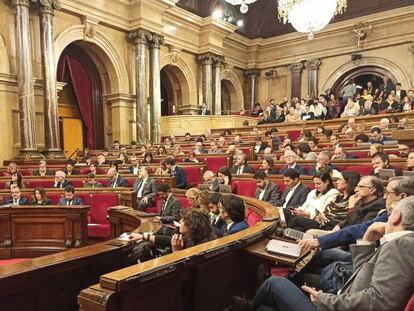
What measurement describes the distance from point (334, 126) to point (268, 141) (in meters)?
2.21

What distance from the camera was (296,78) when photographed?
14.5 metres

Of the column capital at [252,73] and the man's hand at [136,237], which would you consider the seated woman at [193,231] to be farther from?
the column capital at [252,73]

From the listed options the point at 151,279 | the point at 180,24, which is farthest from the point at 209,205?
the point at 180,24

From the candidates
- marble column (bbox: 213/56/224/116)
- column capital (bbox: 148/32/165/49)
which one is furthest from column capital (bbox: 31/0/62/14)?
marble column (bbox: 213/56/224/116)

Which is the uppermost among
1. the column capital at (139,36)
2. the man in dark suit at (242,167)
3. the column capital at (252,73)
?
the column capital at (139,36)

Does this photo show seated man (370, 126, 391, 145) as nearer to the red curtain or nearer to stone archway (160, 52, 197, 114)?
stone archway (160, 52, 197, 114)

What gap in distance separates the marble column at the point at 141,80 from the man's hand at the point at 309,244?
919 cm

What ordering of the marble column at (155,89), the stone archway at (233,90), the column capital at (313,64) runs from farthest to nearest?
the stone archway at (233,90)
the column capital at (313,64)
the marble column at (155,89)

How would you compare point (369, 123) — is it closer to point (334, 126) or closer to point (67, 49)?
point (334, 126)

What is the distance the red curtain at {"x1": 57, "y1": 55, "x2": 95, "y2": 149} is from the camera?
10.5 m

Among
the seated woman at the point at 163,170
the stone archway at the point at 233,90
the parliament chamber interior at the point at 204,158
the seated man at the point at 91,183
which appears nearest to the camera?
the parliament chamber interior at the point at 204,158

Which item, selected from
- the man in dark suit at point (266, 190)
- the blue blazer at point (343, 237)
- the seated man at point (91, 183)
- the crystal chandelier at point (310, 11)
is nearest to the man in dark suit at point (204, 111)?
the crystal chandelier at point (310, 11)

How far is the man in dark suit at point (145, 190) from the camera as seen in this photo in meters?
4.44

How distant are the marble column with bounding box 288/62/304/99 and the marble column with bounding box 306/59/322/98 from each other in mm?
403
